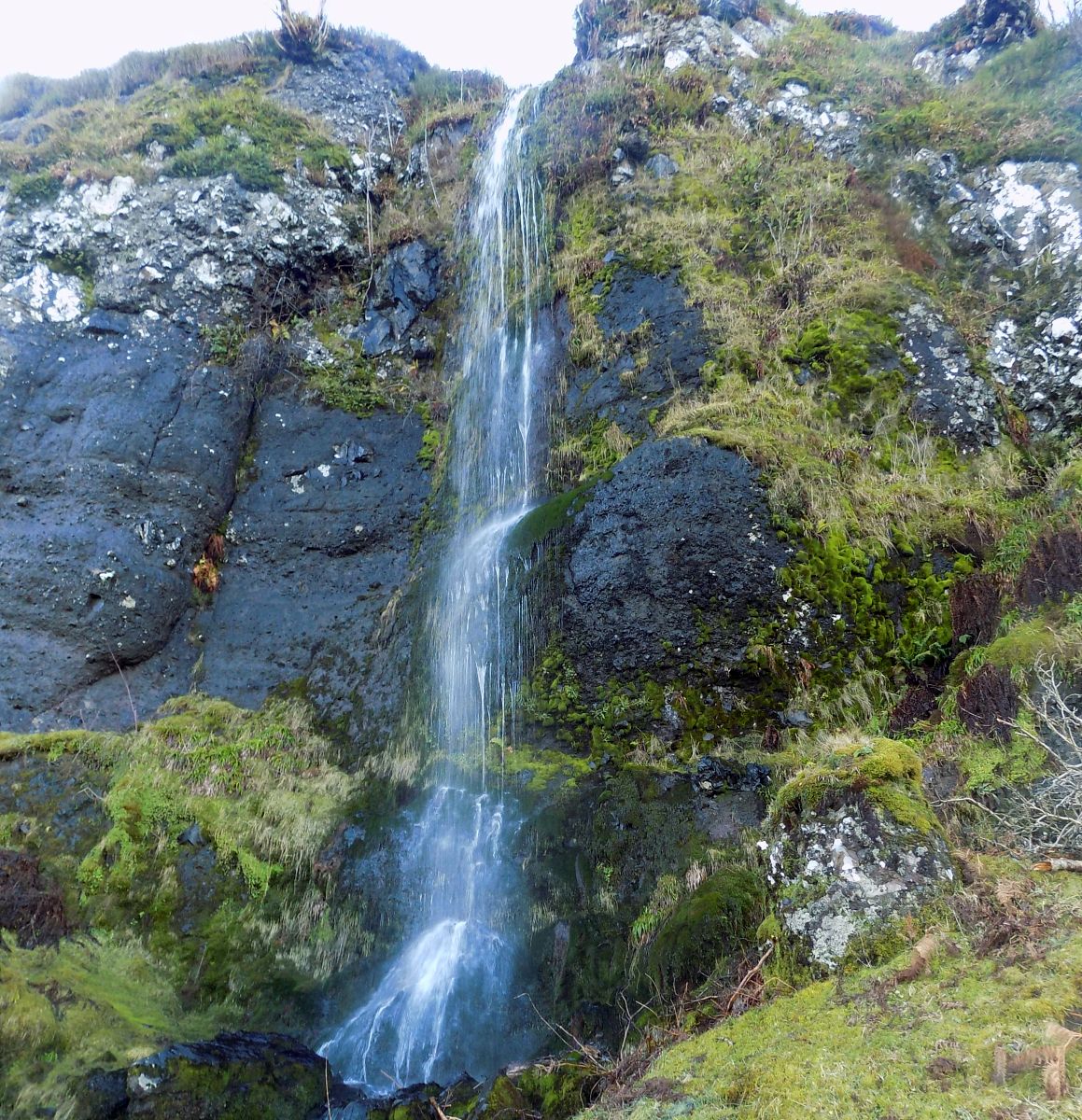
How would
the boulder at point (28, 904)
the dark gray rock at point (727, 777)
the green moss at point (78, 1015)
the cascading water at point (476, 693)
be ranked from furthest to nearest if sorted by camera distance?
the boulder at point (28, 904) → the dark gray rock at point (727, 777) → the cascading water at point (476, 693) → the green moss at point (78, 1015)

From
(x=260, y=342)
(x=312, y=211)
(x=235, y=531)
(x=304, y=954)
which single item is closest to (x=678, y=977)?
(x=304, y=954)

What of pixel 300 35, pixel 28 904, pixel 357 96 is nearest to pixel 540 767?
pixel 28 904

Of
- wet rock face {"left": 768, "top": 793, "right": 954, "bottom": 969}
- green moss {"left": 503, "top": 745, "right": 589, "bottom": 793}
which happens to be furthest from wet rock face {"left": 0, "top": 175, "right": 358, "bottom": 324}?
wet rock face {"left": 768, "top": 793, "right": 954, "bottom": 969}

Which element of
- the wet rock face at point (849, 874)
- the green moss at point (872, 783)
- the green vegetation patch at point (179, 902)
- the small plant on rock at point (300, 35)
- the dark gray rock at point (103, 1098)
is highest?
the small plant on rock at point (300, 35)

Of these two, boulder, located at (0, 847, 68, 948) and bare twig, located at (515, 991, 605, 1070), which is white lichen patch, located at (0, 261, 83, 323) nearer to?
boulder, located at (0, 847, 68, 948)

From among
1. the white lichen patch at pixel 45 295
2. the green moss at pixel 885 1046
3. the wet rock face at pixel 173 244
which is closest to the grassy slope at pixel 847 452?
the green moss at pixel 885 1046

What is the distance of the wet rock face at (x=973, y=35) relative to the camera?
13.3 m

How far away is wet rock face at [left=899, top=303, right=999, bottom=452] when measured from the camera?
832cm

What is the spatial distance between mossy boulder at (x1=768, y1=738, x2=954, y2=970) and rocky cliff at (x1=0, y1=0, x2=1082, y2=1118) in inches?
1.0

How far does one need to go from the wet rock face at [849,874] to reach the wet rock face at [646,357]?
230 inches

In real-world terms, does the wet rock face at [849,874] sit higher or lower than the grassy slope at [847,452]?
lower

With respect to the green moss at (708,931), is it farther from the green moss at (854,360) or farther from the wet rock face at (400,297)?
the wet rock face at (400,297)

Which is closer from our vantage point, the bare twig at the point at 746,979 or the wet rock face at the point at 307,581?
the bare twig at the point at 746,979

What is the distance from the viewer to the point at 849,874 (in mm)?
3850
